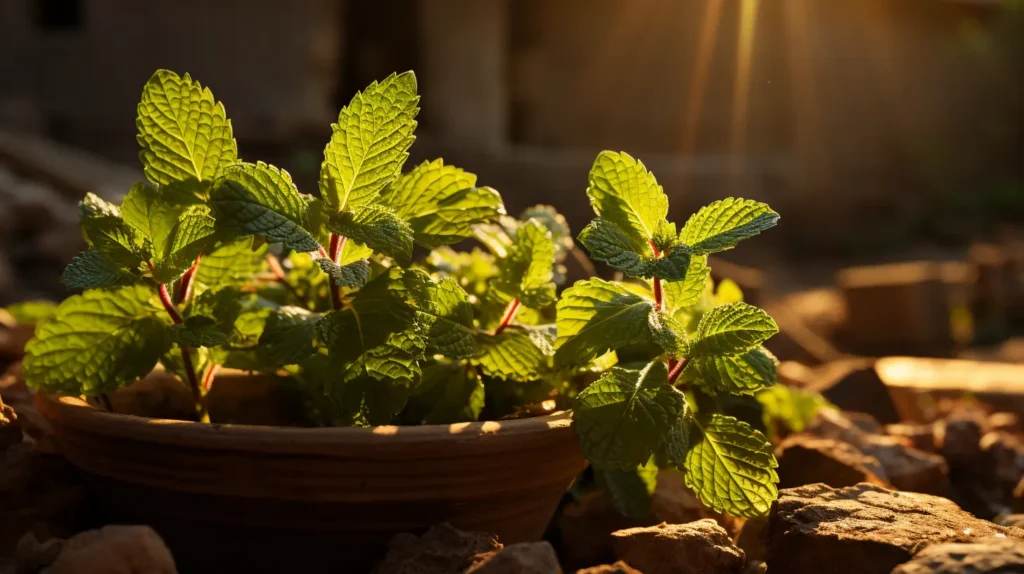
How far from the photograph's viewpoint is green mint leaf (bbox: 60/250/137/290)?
1.16m

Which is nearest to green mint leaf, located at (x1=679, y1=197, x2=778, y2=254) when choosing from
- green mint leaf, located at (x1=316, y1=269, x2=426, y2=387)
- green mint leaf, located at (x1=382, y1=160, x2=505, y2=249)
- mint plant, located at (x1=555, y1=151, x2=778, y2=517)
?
mint plant, located at (x1=555, y1=151, x2=778, y2=517)

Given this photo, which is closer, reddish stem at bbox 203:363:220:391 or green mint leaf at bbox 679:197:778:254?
green mint leaf at bbox 679:197:778:254

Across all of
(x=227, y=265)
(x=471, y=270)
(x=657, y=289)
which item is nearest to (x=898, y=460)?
(x=657, y=289)

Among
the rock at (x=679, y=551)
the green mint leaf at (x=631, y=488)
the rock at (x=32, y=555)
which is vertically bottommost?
the green mint leaf at (x=631, y=488)

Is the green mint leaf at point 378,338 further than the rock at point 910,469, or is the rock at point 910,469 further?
the rock at point 910,469

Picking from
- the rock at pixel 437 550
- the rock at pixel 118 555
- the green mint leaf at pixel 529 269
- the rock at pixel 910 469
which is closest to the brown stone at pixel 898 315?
the rock at pixel 910 469

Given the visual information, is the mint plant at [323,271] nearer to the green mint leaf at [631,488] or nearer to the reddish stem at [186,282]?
the reddish stem at [186,282]

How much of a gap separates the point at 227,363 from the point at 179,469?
0.23 metres

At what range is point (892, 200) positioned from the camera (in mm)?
13172

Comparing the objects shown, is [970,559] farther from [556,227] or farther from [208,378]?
A: [208,378]

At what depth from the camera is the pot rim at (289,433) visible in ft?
3.55

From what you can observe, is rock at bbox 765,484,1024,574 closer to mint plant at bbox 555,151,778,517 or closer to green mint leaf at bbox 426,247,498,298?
mint plant at bbox 555,151,778,517

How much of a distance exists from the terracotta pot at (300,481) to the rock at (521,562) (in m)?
0.15

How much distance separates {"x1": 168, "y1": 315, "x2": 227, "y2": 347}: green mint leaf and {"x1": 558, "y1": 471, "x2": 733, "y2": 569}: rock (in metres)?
0.55
